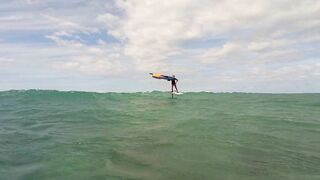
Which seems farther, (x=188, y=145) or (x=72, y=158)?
(x=188, y=145)

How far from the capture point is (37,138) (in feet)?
50.1

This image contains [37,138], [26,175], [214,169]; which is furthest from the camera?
[37,138]

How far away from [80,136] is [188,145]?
194 inches

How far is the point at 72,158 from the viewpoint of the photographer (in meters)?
11.5

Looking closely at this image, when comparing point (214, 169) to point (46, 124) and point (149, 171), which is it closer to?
point (149, 171)

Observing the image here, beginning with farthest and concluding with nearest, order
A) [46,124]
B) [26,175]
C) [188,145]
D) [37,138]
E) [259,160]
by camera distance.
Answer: [46,124] < [37,138] < [188,145] < [259,160] < [26,175]

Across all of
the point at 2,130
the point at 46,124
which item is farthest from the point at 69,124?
the point at 2,130

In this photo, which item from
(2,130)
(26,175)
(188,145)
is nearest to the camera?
(26,175)

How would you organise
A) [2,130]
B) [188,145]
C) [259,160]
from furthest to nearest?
[2,130] < [188,145] < [259,160]

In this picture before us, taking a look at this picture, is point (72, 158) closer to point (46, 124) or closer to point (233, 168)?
point (233, 168)

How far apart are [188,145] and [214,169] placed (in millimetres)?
3449

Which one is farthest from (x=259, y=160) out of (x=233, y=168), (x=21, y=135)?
(x=21, y=135)

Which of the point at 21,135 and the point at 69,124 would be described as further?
the point at 69,124

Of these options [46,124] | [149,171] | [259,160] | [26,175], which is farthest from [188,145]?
[46,124]
